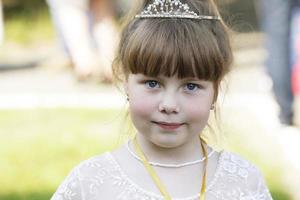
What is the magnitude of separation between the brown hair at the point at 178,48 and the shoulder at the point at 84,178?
10.8 inches

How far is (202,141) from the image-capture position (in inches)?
115

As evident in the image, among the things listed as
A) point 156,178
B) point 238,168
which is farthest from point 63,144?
point 156,178

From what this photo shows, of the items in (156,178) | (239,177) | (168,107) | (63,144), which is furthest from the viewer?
(63,144)

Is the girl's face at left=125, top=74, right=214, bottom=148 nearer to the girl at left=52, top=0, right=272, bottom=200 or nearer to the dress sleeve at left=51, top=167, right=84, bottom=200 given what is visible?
the girl at left=52, top=0, right=272, bottom=200

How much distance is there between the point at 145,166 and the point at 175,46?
1.20 feet

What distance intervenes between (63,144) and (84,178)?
2.92 m

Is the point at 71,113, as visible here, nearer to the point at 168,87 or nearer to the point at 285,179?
the point at 285,179

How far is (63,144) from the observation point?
5.72 m

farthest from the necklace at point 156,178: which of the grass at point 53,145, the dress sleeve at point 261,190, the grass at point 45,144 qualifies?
the grass at point 45,144

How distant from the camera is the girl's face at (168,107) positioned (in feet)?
8.79

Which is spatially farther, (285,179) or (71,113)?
(71,113)

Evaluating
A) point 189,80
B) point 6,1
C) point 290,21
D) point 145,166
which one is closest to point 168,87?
point 189,80

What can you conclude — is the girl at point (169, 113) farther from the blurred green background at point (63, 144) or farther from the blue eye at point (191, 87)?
the blurred green background at point (63, 144)

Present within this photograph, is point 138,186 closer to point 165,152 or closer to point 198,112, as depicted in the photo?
point 165,152
